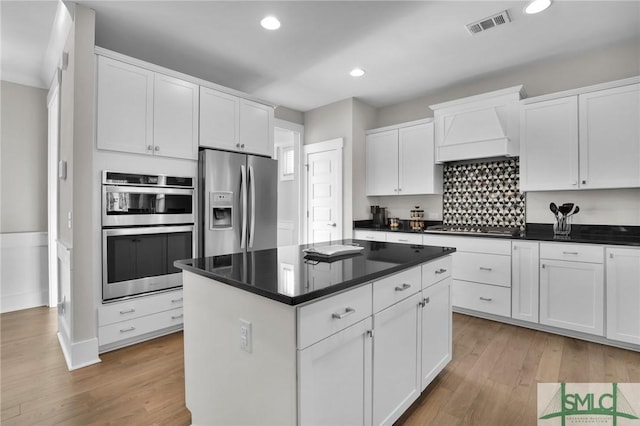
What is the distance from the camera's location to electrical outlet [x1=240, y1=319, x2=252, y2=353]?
1.31 m

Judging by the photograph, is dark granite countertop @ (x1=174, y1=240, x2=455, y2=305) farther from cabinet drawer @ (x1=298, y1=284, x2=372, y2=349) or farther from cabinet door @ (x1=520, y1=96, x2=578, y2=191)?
cabinet door @ (x1=520, y1=96, x2=578, y2=191)

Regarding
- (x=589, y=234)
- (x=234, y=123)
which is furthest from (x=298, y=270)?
(x=589, y=234)

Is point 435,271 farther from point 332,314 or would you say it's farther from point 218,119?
point 218,119

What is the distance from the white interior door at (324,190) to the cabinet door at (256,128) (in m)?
1.17

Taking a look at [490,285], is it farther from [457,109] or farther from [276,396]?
[276,396]

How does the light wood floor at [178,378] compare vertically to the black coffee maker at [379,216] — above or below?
below

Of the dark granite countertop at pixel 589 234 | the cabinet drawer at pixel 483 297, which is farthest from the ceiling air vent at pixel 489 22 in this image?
the cabinet drawer at pixel 483 297

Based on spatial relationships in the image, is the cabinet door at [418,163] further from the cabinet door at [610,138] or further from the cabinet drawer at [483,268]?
the cabinet door at [610,138]

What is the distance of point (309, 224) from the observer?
511 cm

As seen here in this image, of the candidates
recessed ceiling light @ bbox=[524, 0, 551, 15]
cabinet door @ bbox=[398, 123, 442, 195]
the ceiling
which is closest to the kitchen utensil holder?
cabinet door @ bbox=[398, 123, 442, 195]

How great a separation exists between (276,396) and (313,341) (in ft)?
0.84

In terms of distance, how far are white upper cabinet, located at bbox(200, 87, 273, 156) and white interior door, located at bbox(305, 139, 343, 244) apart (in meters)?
1.17

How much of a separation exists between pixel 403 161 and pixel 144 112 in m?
3.11

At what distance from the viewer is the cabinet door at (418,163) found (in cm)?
413
